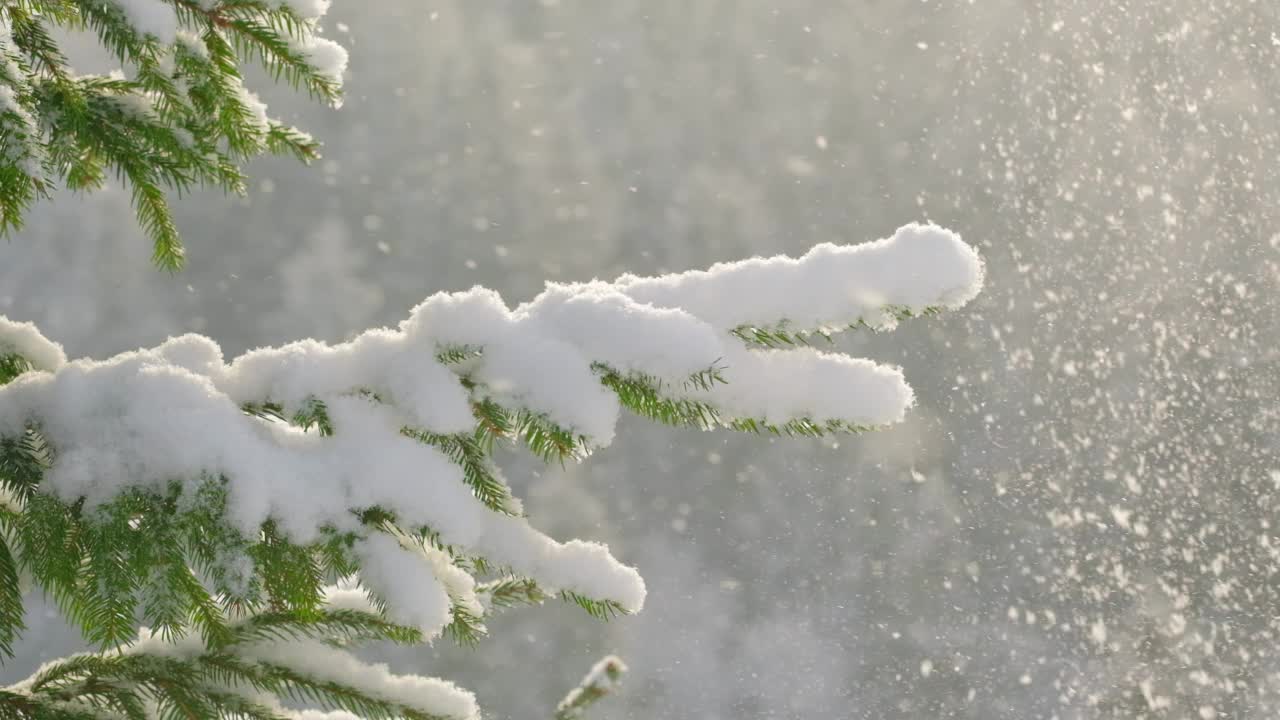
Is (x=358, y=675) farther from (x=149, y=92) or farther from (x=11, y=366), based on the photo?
(x=149, y=92)

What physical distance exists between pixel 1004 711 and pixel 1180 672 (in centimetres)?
292

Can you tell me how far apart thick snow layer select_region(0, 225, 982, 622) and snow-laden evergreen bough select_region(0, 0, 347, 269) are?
0.95 feet

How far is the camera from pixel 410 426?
0.97 m

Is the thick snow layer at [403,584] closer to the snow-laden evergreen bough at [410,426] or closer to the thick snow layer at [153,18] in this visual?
the snow-laden evergreen bough at [410,426]

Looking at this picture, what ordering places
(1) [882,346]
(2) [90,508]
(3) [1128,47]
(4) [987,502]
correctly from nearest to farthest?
(2) [90,508]
(4) [987,502]
(1) [882,346]
(3) [1128,47]

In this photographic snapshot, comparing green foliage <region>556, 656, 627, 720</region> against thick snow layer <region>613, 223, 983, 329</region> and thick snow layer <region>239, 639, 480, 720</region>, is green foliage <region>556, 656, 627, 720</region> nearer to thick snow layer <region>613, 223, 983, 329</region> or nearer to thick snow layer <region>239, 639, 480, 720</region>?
thick snow layer <region>239, 639, 480, 720</region>

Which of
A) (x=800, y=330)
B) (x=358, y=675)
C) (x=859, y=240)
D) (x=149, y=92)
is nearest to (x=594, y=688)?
(x=358, y=675)

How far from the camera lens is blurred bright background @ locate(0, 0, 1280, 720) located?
20344 mm

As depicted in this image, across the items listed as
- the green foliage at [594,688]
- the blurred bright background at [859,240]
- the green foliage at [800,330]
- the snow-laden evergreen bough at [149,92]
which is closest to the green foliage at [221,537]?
the green foliage at [800,330]

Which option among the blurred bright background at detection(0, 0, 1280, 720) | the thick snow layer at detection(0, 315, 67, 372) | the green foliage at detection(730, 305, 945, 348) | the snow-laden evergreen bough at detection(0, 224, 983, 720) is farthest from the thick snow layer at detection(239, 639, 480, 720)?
the blurred bright background at detection(0, 0, 1280, 720)

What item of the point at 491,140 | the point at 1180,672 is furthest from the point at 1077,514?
the point at 491,140

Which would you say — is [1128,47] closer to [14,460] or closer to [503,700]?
[503,700]

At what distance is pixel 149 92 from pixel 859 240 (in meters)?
23.6

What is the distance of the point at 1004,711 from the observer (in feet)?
63.7
